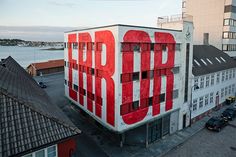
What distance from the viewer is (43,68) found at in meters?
59.4

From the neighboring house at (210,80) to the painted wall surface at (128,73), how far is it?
14.6 feet

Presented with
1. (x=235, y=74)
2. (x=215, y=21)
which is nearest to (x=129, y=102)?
(x=235, y=74)

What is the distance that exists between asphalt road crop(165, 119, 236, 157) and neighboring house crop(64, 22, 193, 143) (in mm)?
2725

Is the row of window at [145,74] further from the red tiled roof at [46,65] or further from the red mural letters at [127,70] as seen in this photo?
the red tiled roof at [46,65]

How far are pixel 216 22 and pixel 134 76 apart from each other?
33098 mm

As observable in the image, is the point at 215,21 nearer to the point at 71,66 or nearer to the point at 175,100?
the point at 175,100

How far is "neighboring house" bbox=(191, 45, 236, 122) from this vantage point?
28.6 m

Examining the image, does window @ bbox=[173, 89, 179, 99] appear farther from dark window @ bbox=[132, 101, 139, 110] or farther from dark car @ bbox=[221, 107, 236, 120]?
dark car @ bbox=[221, 107, 236, 120]

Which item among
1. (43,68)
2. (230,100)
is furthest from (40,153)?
(43,68)

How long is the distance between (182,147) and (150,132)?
3738 millimetres

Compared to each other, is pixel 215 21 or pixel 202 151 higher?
pixel 215 21

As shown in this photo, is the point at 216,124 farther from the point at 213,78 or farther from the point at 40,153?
the point at 40,153

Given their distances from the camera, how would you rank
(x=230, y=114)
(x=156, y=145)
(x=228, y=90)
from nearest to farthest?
(x=156, y=145) → (x=230, y=114) → (x=228, y=90)

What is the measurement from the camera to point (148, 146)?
21.8 m
